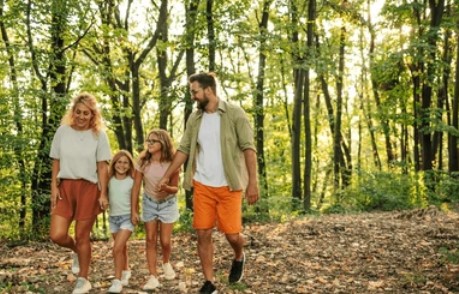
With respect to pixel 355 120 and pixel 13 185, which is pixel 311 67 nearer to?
pixel 13 185

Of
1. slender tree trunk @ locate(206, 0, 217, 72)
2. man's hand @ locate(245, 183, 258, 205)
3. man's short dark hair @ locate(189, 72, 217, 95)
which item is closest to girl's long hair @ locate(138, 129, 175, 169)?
man's short dark hair @ locate(189, 72, 217, 95)

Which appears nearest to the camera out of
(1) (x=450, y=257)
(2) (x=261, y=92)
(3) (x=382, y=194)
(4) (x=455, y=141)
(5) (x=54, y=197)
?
(5) (x=54, y=197)

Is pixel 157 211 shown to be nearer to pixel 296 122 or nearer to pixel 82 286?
pixel 82 286

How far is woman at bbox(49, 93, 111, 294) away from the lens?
5.51 metres

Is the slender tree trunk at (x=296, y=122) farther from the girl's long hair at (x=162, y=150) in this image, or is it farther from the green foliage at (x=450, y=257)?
the girl's long hair at (x=162, y=150)

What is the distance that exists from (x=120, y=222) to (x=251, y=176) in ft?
5.33

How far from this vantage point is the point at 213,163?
555cm

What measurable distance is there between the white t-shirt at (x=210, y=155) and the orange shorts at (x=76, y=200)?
48.4 inches

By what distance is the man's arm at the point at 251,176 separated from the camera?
5617mm

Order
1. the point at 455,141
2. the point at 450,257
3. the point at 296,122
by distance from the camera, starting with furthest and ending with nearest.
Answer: the point at 455,141 < the point at 296,122 < the point at 450,257

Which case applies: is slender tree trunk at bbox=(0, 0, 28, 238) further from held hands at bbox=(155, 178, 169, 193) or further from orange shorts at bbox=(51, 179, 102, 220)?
held hands at bbox=(155, 178, 169, 193)

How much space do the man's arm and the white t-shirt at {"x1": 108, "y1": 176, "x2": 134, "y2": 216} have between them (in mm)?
1394

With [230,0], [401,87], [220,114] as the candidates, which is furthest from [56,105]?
[401,87]

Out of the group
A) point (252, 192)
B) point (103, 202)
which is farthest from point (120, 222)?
point (252, 192)
